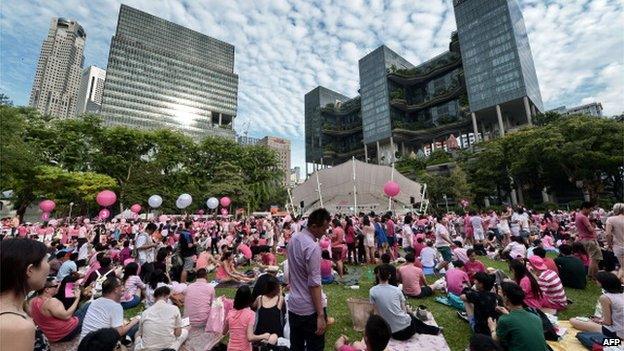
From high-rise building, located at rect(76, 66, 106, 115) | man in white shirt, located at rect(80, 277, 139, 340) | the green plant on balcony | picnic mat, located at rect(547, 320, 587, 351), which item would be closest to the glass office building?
the green plant on balcony

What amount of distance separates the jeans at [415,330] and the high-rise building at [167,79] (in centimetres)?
8376

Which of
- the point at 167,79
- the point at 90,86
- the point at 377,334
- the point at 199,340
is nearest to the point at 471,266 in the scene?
the point at 377,334

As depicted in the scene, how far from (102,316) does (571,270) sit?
904cm

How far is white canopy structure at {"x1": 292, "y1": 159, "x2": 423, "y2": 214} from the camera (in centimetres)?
2120

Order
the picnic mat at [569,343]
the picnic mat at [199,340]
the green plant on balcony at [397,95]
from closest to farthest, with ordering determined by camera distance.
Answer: the picnic mat at [569,343], the picnic mat at [199,340], the green plant on balcony at [397,95]

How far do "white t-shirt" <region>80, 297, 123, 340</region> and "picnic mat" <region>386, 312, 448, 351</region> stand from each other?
3.80 meters

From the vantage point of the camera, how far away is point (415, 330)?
4.62 metres

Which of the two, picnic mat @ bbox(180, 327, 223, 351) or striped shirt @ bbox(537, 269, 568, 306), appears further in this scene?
striped shirt @ bbox(537, 269, 568, 306)

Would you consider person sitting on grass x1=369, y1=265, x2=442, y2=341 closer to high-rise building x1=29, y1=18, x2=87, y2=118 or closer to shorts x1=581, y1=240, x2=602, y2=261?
shorts x1=581, y1=240, x2=602, y2=261

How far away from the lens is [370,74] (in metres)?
66.6

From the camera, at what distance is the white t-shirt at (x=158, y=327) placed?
3.82 metres

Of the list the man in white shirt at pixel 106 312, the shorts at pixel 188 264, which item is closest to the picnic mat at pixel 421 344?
the man in white shirt at pixel 106 312

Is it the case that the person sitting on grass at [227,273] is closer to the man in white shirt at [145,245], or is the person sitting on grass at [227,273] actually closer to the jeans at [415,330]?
the man in white shirt at [145,245]

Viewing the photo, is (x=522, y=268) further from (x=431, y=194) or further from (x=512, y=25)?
(x=512, y=25)
